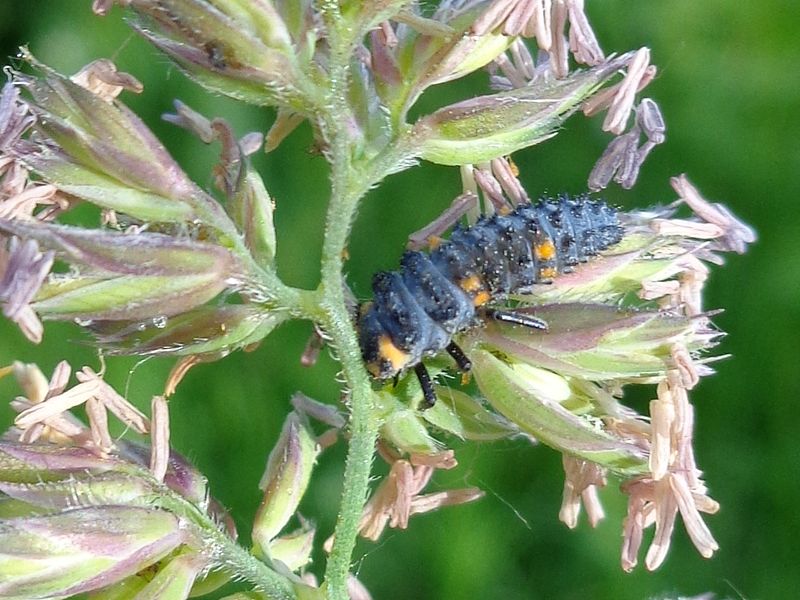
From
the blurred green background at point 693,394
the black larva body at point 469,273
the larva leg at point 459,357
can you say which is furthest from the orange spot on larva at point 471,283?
the blurred green background at point 693,394

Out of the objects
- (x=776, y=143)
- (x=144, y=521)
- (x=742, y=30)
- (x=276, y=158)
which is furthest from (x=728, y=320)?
(x=144, y=521)

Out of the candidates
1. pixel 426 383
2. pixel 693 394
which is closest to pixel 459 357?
pixel 426 383

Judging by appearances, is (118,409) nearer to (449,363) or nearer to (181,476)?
(181,476)

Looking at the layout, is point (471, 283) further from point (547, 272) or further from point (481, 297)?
point (547, 272)

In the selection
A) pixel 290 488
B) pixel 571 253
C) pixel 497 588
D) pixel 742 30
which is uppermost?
pixel 571 253

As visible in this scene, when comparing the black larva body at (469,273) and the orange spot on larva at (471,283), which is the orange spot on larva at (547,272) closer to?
the black larva body at (469,273)

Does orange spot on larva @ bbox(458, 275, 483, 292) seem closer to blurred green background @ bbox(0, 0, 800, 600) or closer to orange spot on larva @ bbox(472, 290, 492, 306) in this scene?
orange spot on larva @ bbox(472, 290, 492, 306)
